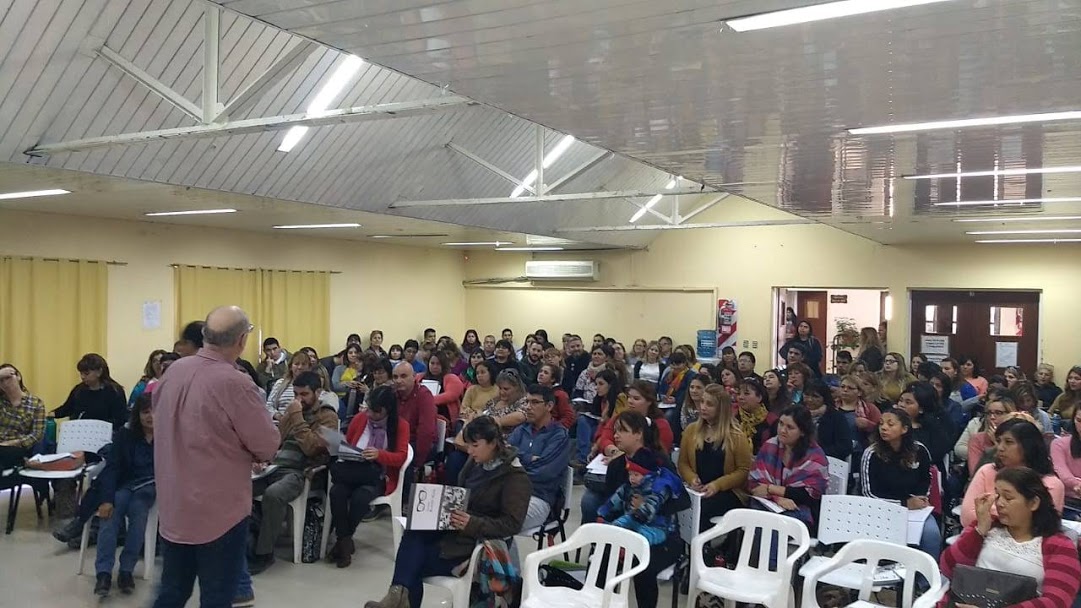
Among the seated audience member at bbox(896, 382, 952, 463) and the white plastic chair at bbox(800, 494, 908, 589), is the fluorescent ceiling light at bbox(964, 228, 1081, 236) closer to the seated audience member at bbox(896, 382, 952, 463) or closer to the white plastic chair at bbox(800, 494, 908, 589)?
the seated audience member at bbox(896, 382, 952, 463)

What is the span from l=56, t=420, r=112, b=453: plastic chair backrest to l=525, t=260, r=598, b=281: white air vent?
8352mm

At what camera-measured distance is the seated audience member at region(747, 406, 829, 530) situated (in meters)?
4.29

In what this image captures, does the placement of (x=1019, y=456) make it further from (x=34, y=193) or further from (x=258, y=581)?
(x=34, y=193)

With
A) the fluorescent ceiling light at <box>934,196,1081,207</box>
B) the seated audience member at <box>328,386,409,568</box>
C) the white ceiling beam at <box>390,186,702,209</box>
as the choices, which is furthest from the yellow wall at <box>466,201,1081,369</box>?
the seated audience member at <box>328,386,409,568</box>

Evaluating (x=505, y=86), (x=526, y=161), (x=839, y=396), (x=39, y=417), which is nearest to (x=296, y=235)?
(x=526, y=161)

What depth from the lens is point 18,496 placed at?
5598 mm

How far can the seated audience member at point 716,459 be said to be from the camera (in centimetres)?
458

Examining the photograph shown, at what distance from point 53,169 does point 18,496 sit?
234 cm

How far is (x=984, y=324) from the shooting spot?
11055 millimetres

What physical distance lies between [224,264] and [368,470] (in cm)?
578

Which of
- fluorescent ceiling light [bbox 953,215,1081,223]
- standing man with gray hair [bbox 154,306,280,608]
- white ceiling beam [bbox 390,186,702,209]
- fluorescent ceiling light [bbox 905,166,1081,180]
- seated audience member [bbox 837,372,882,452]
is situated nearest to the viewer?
standing man with gray hair [bbox 154,306,280,608]

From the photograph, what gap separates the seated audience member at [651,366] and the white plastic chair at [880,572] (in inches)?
222

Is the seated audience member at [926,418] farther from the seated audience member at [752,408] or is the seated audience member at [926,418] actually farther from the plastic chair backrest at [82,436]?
the plastic chair backrest at [82,436]

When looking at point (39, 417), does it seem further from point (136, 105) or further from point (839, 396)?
point (839, 396)
